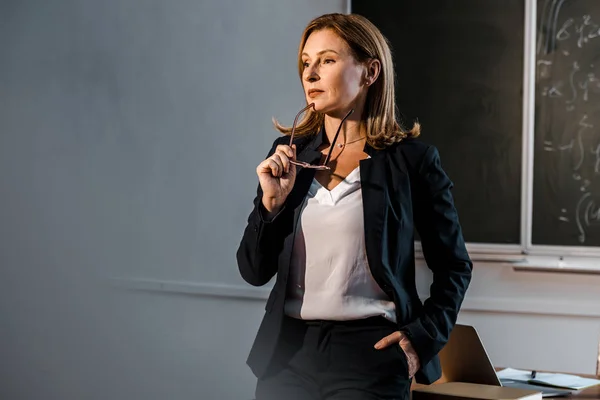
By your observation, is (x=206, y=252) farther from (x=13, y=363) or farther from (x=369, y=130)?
(x=13, y=363)

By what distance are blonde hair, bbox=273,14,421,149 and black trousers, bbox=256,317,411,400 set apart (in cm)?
35

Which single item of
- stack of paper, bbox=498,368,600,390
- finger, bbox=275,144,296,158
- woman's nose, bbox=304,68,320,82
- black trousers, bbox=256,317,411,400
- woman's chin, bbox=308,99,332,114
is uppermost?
woman's nose, bbox=304,68,320,82

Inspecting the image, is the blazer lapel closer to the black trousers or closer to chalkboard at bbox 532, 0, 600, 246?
the black trousers

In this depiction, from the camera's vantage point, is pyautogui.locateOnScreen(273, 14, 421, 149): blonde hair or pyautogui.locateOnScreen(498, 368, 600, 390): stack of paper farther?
pyautogui.locateOnScreen(498, 368, 600, 390): stack of paper

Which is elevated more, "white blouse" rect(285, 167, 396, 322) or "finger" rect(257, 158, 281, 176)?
"finger" rect(257, 158, 281, 176)

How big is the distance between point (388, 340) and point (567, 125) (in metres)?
2.13

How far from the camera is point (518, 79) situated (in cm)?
304

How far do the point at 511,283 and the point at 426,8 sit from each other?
119 cm

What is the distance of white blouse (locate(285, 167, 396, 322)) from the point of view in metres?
1.14

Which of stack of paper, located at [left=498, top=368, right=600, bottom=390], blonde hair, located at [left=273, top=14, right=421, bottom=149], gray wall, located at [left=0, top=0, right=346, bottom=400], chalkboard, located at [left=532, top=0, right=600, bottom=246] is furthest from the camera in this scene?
chalkboard, located at [left=532, top=0, right=600, bottom=246]

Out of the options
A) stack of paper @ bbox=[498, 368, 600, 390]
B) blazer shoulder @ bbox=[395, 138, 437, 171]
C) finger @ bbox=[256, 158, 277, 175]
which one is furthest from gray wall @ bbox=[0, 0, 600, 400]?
stack of paper @ bbox=[498, 368, 600, 390]

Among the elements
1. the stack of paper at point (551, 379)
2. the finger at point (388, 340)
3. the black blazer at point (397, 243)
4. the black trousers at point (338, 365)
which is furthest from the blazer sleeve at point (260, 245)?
the stack of paper at point (551, 379)

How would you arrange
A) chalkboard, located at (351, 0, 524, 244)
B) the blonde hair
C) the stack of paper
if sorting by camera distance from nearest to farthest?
1. the blonde hair
2. the stack of paper
3. chalkboard, located at (351, 0, 524, 244)

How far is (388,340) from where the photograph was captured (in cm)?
114
